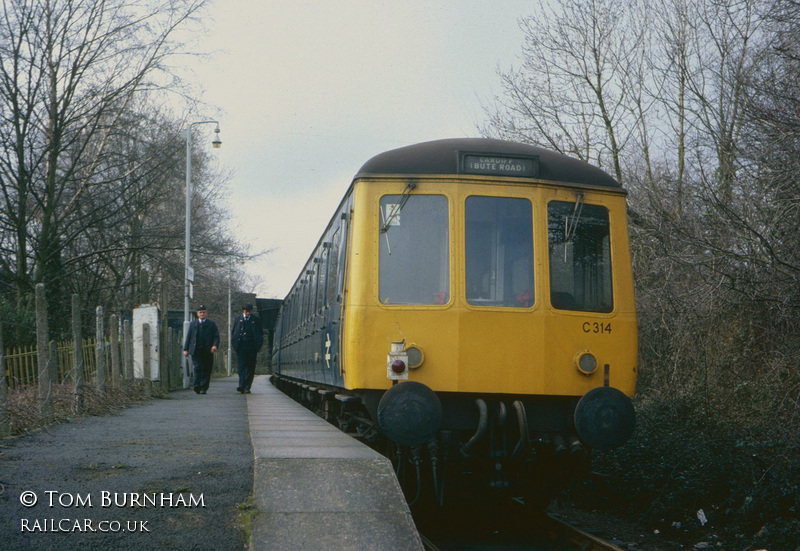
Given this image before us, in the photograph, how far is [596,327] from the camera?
6.58 meters

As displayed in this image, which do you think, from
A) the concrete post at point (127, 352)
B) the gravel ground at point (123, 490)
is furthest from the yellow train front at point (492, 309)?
the concrete post at point (127, 352)

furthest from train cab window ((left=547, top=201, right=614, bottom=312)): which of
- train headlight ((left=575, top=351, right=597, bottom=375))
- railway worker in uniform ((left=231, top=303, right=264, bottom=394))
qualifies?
railway worker in uniform ((left=231, top=303, right=264, bottom=394))

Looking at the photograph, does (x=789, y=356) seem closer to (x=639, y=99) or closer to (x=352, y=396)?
(x=352, y=396)

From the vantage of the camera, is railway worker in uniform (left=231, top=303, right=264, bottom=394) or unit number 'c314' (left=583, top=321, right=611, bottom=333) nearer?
unit number 'c314' (left=583, top=321, right=611, bottom=333)

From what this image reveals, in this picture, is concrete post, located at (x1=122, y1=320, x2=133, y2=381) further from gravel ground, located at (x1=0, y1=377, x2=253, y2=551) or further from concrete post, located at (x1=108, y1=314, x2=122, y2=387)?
gravel ground, located at (x1=0, y1=377, x2=253, y2=551)

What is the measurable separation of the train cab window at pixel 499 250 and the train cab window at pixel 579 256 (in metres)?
0.21

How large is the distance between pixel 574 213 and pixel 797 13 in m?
3.76

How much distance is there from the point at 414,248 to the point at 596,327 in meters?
1.58

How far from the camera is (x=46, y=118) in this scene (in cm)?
1898

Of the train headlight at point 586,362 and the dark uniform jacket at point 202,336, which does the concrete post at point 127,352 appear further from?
the train headlight at point 586,362

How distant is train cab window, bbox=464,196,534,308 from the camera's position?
652 centimetres

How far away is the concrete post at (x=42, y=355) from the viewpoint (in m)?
8.09

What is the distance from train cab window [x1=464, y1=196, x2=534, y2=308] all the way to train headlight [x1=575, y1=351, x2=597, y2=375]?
→ 56cm

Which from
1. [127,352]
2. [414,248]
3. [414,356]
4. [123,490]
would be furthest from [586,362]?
[127,352]
